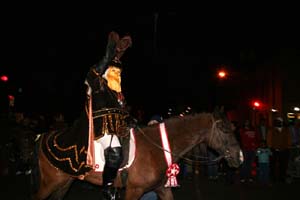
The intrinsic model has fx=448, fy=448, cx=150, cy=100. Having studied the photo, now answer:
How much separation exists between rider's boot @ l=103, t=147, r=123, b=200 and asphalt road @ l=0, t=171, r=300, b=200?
4.98 meters

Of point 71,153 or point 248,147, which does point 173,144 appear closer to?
point 71,153

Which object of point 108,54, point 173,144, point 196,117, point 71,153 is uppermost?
point 108,54

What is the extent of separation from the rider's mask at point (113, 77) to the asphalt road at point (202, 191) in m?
5.22

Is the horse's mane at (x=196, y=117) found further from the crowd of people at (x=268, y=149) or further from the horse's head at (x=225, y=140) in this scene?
the crowd of people at (x=268, y=149)

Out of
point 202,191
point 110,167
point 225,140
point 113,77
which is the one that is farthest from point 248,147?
point 110,167

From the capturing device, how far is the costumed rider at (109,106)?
7004mm

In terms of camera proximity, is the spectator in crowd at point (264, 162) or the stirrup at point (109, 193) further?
the spectator in crowd at point (264, 162)

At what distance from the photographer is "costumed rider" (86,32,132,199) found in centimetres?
Answer: 700

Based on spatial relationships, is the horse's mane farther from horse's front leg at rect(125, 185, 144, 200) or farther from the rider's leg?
horse's front leg at rect(125, 185, 144, 200)

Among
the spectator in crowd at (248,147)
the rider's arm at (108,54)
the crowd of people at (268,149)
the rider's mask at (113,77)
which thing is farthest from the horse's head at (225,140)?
the spectator in crowd at (248,147)

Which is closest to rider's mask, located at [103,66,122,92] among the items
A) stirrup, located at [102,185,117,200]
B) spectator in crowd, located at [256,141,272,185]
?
stirrup, located at [102,185,117,200]

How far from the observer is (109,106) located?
739 cm

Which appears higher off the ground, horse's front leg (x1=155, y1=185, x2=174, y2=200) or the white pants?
the white pants

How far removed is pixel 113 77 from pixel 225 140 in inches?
84.3
